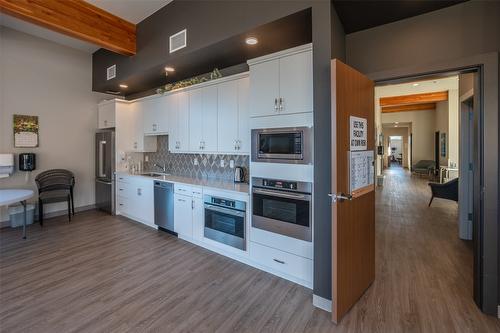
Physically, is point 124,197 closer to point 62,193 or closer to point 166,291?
point 62,193

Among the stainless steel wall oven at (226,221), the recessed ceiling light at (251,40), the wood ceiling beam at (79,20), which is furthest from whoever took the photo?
the stainless steel wall oven at (226,221)

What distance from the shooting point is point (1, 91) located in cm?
428

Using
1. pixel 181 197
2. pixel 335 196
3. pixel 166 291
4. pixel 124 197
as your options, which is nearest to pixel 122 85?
pixel 124 197

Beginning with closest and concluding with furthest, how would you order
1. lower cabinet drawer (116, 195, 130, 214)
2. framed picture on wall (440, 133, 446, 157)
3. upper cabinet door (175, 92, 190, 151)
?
upper cabinet door (175, 92, 190, 151) < lower cabinet drawer (116, 195, 130, 214) < framed picture on wall (440, 133, 446, 157)

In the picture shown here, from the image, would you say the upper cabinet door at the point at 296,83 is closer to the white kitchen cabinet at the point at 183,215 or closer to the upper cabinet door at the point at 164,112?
the white kitchen cabinet at the point at 183,215

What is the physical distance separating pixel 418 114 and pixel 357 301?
41.9 ft

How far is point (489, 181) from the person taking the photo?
204cm

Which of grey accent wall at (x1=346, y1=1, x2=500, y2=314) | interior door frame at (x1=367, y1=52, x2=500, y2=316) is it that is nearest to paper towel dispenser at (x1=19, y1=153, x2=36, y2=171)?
grey accent wall at (x1=346, y1=1, x2=500, y2=314)

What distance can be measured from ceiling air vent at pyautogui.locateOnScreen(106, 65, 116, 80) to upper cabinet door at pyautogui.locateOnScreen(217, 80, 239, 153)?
97.5 inches

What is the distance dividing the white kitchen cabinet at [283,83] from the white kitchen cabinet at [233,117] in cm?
42

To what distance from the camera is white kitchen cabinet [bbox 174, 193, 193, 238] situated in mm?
3607

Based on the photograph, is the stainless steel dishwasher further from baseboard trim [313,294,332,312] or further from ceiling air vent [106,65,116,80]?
baseboard trim [313,294,332,312]

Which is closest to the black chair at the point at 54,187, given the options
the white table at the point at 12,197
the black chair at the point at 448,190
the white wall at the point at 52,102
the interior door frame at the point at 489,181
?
the white wall at the point at 52,102

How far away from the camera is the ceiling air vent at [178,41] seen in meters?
3.18
